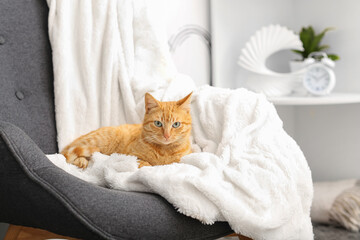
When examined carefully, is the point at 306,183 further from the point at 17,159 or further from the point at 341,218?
the point at 341,218

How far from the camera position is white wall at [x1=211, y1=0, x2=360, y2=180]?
2383mm

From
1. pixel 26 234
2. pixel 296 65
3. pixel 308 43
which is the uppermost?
pixel 308 43

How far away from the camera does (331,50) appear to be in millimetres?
2496

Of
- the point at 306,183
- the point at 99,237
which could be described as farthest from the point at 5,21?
the point at 306,183

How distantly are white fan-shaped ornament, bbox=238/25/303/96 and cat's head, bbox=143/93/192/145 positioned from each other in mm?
1026

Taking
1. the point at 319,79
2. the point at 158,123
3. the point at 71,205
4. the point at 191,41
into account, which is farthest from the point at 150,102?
the point at 319,79

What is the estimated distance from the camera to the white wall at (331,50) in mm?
2383

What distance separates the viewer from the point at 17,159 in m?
0.98

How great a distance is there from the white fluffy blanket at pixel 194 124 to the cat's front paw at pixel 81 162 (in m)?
0.03

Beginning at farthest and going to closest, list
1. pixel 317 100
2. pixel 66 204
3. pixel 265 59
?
pixel 265 59 → pixel 317 100 → pixel 66 204

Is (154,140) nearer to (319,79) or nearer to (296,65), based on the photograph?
(319,79)

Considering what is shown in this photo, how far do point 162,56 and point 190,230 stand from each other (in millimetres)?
863

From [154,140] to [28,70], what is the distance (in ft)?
1.93

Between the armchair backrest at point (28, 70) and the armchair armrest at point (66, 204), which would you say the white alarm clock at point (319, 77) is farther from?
the armchair armrest at point (66, 204)
